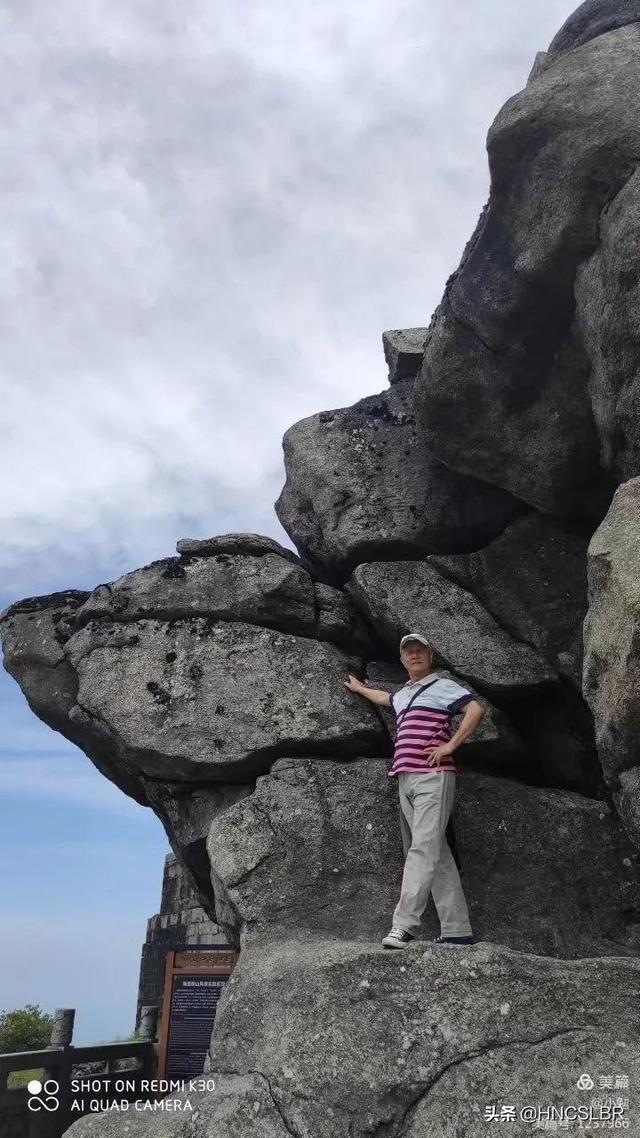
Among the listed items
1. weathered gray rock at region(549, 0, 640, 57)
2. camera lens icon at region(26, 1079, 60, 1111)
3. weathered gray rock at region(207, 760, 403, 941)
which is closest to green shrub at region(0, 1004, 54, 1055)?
camera lens icon at region(26, 1079, 60, 1111)

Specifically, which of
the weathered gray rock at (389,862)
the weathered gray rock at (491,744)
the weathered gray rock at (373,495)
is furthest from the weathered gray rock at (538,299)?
the weathered gray rock at (389,862)

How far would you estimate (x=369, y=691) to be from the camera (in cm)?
962

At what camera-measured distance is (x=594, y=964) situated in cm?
629

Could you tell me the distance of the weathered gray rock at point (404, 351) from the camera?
12.7 m

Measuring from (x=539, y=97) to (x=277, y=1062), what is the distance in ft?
29.4

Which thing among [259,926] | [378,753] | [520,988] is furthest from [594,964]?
[378,753]

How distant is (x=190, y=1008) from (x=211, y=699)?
3.60m

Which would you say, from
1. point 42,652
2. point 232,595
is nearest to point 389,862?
point 232,595

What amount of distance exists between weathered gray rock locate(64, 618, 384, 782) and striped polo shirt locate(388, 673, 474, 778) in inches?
51.1

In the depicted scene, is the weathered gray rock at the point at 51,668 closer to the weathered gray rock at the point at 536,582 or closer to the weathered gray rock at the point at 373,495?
the weathered gray rock at the point at 373,495

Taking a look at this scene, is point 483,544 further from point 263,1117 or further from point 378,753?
point 263,1117

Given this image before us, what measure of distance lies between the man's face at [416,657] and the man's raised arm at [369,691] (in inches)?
25.9

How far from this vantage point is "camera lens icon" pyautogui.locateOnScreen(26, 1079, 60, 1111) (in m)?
11.1

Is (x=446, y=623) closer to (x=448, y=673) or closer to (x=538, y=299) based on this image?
(x=448, y=673)
